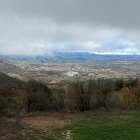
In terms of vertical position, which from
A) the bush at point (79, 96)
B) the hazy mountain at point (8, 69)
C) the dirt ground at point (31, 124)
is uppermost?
the bush at point (79, 96)

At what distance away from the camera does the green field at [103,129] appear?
17.9 m

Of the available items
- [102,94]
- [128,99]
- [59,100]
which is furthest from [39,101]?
[128,99]

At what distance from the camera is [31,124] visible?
69.4 ft

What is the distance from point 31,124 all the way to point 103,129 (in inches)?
184

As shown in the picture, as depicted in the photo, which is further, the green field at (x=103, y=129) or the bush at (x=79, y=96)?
the bush at (x=79, y=96)

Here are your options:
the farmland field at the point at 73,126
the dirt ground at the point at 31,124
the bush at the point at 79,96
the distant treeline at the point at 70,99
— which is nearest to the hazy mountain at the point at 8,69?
the distant treeline at the point at 70,99

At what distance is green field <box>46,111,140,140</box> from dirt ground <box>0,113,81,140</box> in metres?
0.83

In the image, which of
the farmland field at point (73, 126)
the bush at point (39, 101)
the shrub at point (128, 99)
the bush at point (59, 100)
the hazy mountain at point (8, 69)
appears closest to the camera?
the farmland field at point (73, 126)

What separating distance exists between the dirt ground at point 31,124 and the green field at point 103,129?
2.72ft

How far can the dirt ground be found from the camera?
18.0 meters

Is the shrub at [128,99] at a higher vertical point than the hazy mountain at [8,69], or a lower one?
higher

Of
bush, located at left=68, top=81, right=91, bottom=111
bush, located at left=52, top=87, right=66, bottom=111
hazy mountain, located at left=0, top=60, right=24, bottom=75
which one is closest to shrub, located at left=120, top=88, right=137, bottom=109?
bush, located at left=68, top=81, right=91, bottom=111

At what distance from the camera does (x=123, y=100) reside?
106ft

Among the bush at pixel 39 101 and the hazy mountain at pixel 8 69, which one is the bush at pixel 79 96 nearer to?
the bush at pixel 39 101
